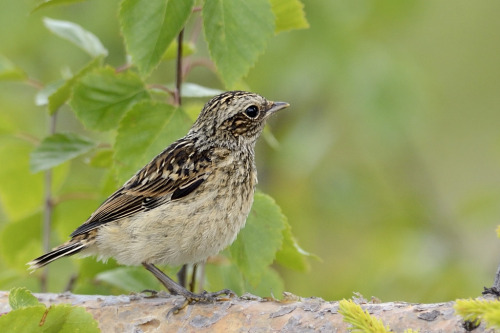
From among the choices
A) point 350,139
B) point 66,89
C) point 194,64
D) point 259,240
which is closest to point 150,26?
point 66,89

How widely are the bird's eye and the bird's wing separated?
42cm

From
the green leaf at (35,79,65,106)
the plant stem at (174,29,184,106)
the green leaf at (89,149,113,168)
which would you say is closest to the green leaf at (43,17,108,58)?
the green leaf at (35,79,65,106)

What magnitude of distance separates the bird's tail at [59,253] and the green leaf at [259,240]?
0.81 m

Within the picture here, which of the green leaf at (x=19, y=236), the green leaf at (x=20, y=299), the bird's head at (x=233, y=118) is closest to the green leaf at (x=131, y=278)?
the green leaf at (x=19, y=236)

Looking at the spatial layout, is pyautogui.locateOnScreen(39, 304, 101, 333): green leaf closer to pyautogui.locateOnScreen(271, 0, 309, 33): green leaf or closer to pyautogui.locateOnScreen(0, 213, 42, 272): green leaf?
pyautogui.locateOnScreen(271, 0, 309, 33): green leaf

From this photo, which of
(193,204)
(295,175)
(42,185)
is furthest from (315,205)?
(193,204)

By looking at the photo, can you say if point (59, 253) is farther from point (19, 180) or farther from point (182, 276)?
point (19, 180)

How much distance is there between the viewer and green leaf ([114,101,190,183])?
4363 mm

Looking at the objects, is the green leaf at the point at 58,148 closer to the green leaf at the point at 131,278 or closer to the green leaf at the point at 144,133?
the green leaf at the point at 144,133

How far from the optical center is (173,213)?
447 cm

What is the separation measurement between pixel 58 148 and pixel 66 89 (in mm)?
348

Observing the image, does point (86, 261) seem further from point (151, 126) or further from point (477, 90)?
point (477, 90)

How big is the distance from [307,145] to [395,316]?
4188mm

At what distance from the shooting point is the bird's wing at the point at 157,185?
4.56 meters
